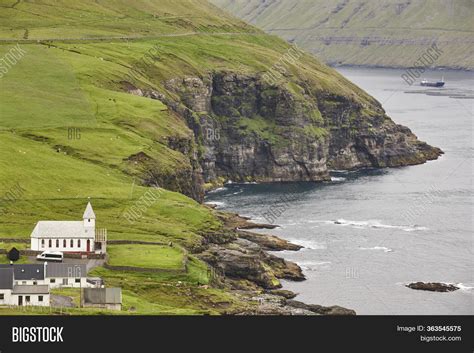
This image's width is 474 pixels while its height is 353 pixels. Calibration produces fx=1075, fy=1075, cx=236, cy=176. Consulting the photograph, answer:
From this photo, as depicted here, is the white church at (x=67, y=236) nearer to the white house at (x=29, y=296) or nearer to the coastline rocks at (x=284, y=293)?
the white house at (x=29, y=296)

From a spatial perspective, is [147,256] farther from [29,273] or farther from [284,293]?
[29,273]

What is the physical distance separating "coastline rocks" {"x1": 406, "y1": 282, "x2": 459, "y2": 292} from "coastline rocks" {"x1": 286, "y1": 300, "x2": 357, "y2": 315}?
19830 mm

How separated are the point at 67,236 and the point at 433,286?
56.7 meters

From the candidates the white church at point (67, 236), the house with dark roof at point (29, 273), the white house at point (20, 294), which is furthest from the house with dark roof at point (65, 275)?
the white church at point (67, 236)

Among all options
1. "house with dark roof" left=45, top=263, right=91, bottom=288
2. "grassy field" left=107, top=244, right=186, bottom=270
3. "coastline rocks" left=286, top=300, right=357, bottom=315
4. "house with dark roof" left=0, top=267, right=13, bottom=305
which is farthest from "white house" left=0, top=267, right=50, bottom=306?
"coastline rocks" left=286, top=300, right=357, bottom=315

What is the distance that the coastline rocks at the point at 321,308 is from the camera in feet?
466

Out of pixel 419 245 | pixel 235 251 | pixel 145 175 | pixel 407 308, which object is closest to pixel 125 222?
pixel 235 251

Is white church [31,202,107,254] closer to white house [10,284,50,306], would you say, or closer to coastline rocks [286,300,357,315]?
white house [10,284,50,306]

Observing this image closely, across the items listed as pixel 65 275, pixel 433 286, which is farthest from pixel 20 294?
pixel 433 286

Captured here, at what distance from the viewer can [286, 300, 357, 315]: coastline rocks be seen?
14200 centimetres

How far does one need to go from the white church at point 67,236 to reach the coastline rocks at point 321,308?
27.2m

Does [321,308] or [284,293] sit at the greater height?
[284,293]

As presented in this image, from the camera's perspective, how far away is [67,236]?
138m
